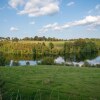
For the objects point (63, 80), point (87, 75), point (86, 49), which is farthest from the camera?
point (86, 49)

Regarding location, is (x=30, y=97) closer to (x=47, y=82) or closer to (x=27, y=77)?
(x=47, y=82)

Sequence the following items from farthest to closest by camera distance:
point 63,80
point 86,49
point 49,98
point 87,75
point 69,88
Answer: point 86,49 < point 87,75 < point 63,80 < point 69,88 < point 49,98

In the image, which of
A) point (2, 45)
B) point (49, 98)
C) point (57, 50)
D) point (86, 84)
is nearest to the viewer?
point (49, 98)

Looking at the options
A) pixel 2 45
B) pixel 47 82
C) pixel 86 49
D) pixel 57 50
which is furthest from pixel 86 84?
pixel 2 45

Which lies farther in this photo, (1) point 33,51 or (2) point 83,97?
(1) point 33,51

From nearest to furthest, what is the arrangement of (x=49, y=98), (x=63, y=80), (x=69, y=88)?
(x=49, y=98) < (x=69, y=88) < (x=63, y=80)

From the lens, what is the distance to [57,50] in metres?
87.6

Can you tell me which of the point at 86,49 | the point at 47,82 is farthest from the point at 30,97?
the point at 86,49

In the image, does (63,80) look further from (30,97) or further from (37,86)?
(30,97)

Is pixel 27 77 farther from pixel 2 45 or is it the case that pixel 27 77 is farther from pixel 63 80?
pixel 2 45

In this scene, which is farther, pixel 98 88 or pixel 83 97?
pixel 98 88

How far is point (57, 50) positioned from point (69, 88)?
76.9 metres

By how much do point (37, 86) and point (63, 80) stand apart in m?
1.87

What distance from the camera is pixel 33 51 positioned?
90562mm
